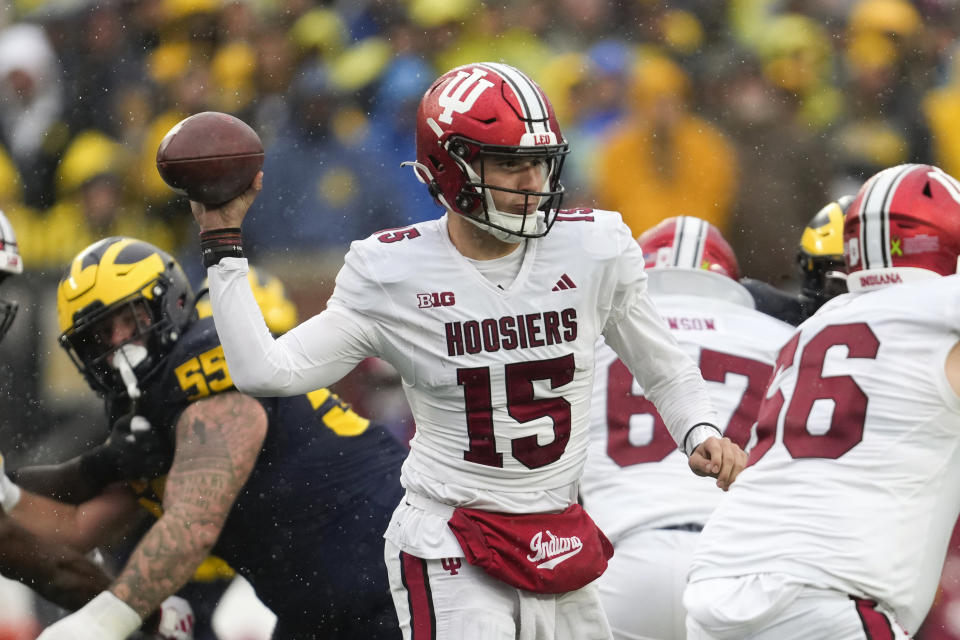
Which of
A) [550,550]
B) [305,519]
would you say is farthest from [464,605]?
[305,519]

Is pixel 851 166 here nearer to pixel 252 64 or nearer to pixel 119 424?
pixel 252 64

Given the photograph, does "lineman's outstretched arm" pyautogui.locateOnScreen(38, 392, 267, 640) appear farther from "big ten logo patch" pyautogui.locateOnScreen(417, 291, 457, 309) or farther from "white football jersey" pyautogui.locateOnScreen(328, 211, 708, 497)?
"big ten logo patch" pyautogui.locateOnScreen(417, 291, 457, 309)

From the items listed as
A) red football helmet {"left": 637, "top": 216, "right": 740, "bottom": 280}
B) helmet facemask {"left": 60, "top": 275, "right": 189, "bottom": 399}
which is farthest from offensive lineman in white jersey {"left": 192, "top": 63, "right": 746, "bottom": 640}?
red football helmet {"left": 637, "top": 216, "right": 740, "bottom": 280}

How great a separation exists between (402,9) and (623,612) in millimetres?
3886

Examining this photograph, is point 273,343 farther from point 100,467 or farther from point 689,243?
point 689,243

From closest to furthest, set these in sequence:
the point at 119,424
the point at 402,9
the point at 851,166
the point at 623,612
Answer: the point at 623,612
the point at 119,424
the point at 851,166
the point at 402,9

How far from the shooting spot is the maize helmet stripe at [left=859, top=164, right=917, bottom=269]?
286cm

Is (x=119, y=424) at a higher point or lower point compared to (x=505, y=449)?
lower

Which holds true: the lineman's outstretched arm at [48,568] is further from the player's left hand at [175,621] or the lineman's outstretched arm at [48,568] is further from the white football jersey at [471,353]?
the white football jersey at [471,353]

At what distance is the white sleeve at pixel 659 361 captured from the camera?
263 centimetres

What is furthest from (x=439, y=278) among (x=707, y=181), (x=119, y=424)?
(x=707, y=181)

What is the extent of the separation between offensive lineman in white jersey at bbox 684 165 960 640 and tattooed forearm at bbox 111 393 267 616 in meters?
1.23

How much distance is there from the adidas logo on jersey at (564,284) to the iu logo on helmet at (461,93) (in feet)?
1.30

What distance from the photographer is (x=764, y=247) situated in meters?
5.77
